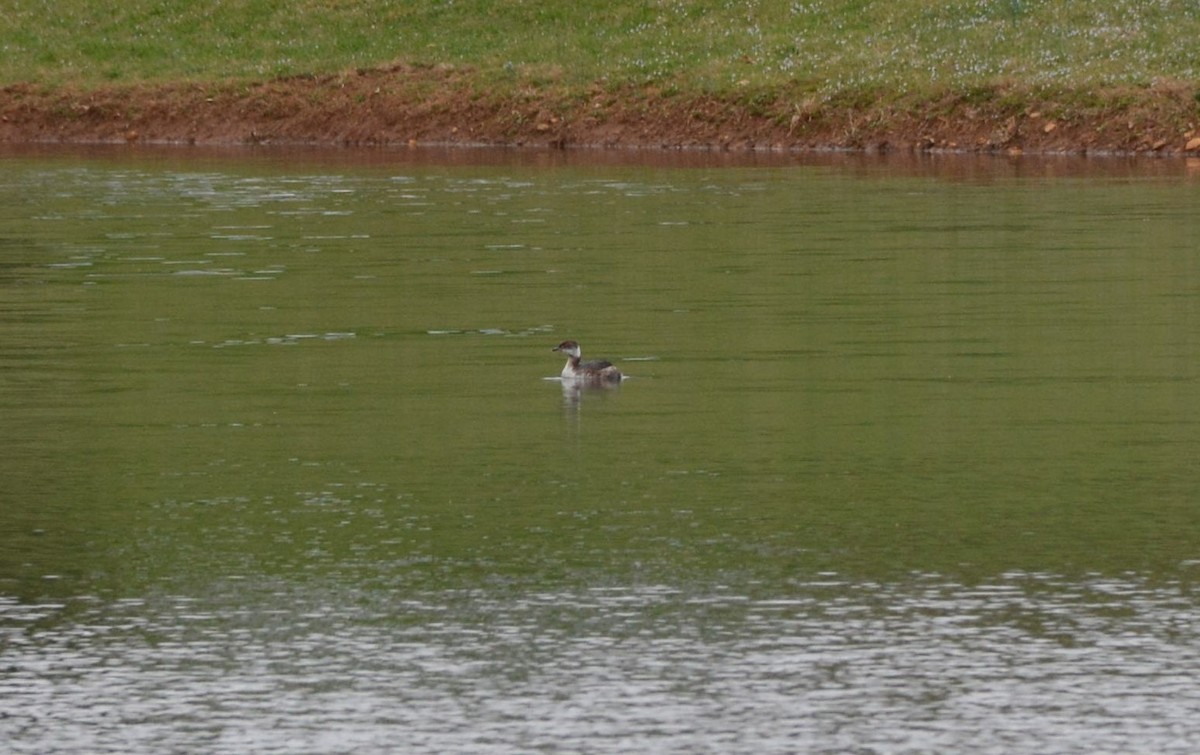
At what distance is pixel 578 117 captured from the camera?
55.2m

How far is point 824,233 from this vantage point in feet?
105

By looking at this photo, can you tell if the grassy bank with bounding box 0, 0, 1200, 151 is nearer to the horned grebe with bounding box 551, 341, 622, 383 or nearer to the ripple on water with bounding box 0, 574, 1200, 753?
the horned grebe with bounding box 551, 341, 622, 383

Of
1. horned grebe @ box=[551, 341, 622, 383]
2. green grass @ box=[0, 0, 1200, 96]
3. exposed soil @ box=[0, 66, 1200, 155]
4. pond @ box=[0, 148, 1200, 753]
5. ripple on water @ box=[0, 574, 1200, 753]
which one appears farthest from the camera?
green grass @ box=[0, 0, 1200, 96]

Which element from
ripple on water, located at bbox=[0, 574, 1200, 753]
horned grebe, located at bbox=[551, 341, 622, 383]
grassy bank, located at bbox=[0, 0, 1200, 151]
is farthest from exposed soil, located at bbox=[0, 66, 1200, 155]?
ripple on water, located at bbox=[0, 574, 1200, 753]

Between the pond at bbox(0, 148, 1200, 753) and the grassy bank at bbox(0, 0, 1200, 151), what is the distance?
836 inches

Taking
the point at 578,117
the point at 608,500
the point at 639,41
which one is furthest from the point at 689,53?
the point at 608,500

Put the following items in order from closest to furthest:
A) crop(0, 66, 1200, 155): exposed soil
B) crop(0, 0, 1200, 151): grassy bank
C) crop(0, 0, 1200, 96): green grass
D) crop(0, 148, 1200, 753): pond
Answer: crop(0, 148, 1200, 753): pond, crop(0, 66, 1200, 155): exposed soil, crop(0, 0, 1200, 151): grassy bank, crop(0, 0, 1200, 96): green grass

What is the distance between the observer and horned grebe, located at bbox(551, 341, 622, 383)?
19047 mm

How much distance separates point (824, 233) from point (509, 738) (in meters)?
22.6

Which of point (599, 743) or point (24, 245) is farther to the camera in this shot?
point (24, 245)

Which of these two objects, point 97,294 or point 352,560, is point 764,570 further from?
point 97,294

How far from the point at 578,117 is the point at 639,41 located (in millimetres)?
5373

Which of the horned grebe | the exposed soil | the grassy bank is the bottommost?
the horned grebe

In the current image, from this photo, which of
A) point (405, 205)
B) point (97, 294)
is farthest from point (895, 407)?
point (405, 205)
